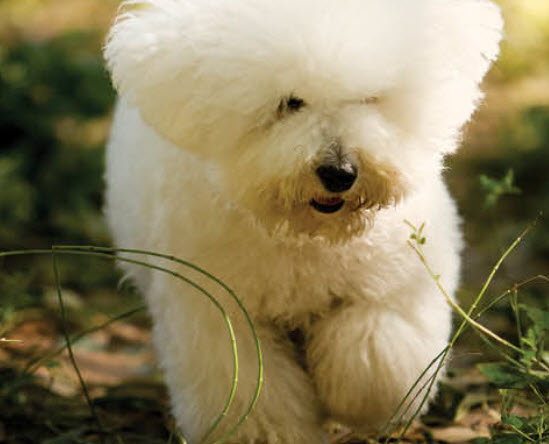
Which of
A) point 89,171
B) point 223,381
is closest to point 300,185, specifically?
point 223,381

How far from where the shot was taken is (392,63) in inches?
106

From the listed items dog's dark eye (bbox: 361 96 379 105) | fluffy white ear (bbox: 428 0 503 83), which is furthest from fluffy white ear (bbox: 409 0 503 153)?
dog's dark eye (bbox: 361 96 379 105)

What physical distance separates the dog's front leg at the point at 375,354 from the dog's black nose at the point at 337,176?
0.69 m

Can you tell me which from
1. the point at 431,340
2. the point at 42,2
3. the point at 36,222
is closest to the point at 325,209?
the point at 431,340

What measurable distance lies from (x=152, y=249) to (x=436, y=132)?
112 cm

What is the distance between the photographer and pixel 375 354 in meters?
3.24

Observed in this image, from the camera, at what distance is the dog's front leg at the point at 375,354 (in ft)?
10.6

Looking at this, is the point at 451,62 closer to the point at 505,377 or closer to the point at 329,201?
the point at 329,201

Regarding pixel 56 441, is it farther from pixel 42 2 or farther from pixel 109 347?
pixel 42 2

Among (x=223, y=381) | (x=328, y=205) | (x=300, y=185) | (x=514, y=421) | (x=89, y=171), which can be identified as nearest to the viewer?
(x=514, y=421)

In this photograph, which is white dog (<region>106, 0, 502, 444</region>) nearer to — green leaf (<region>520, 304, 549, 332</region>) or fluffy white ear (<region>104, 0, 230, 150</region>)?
fluffy white ear (<region>104, 0, 230, 150</region>)

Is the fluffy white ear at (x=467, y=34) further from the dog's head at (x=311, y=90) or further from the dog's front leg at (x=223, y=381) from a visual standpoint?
the dog's front leg at (x=223, y=381)

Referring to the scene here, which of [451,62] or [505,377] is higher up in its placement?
[451,62]

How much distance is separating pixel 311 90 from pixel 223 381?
1.10 metres
